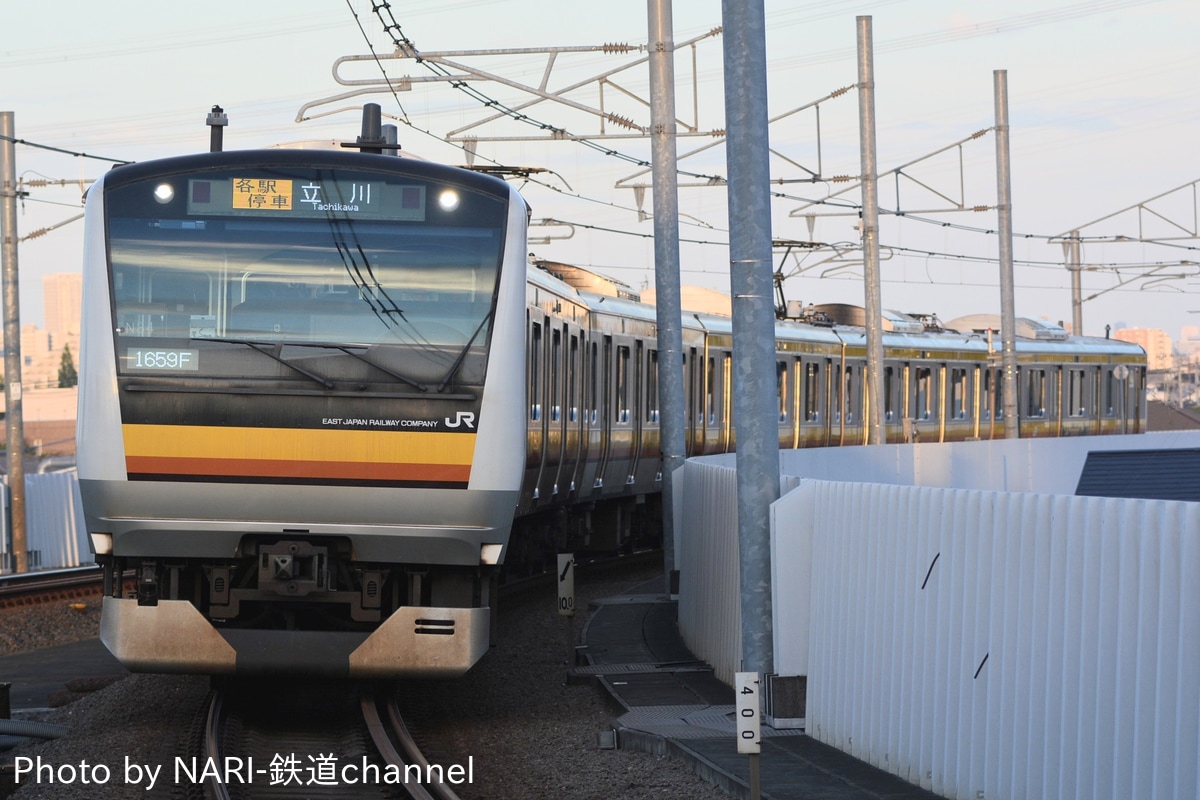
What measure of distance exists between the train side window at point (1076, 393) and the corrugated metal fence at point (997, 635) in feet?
99.3

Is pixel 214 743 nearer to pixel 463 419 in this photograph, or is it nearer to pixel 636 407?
pixel 463 419

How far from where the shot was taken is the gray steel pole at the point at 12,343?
2616 cm

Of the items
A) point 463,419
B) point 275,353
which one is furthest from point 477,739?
point 275,353

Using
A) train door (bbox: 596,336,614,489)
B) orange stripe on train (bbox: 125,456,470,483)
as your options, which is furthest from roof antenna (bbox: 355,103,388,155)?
train door (bbox: 596,336,614,489)

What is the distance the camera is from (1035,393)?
37.8 metres

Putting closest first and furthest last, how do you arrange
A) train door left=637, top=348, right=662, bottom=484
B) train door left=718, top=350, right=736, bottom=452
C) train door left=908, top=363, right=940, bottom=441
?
1. train door left=637, top=348, right=662, bottom=484
2. train door left=718, top=350, right=736, bottom=452
3. train door left=908, top=363, right=940, bottom=441

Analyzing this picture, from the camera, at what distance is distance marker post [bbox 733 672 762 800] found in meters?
7.61

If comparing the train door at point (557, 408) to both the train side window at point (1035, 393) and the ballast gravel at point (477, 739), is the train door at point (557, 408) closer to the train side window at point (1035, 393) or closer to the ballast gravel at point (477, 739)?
the ballast gravel at point (477, 739)

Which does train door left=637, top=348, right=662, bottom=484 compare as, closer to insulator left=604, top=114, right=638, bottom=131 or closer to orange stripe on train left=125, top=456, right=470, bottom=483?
insulator left=604, top=114, right=638, bottom=131

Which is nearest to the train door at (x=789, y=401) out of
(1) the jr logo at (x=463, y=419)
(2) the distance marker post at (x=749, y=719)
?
(1) the jr logo at (x=463, y=419)

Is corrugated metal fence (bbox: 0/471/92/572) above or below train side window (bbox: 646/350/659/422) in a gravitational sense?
below

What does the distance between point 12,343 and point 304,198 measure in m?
18.0

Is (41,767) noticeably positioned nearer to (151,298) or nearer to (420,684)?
(151,298)

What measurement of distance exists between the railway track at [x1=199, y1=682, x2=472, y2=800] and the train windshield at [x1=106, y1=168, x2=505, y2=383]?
7.08 ft
